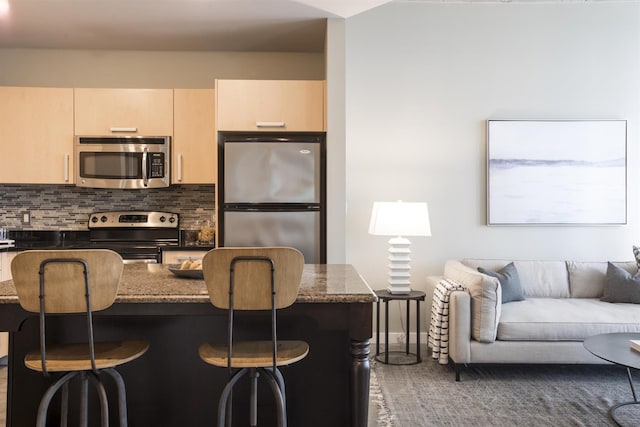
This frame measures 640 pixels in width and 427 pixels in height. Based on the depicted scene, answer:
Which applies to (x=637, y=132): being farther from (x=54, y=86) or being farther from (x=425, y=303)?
(x=54, y=86)

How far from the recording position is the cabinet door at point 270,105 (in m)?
3.77

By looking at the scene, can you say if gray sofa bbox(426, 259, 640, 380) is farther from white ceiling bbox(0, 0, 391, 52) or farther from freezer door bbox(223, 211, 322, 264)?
white ceiling bbox(0, 0, 391, 52)

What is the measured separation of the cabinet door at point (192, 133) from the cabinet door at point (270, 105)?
0.39 meters

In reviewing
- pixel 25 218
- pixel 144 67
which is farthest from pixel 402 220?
pixel 25 218

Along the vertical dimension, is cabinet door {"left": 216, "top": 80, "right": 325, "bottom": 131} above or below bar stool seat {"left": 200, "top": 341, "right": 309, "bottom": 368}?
above

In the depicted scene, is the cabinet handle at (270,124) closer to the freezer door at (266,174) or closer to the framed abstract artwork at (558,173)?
the freezer door at (266,174)

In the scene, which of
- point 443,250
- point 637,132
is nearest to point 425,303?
point 443,250

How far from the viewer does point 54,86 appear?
173 inches

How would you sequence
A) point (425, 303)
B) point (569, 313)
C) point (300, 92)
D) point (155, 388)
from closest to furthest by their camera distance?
point (155, 388), point (569, 313), point (300, 92), point (425, 303)

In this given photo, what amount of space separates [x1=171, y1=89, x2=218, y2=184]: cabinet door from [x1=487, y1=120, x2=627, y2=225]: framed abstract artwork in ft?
7.86

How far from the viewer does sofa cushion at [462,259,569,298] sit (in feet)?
13.2

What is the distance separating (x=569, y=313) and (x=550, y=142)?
159cm

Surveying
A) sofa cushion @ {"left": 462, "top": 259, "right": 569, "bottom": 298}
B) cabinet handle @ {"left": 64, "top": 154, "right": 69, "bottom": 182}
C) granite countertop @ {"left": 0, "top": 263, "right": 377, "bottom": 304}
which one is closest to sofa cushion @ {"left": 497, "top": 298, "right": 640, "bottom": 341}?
sofa cushion @ {"left": 462, "top": 259, "right": 569, "bottom": 298}

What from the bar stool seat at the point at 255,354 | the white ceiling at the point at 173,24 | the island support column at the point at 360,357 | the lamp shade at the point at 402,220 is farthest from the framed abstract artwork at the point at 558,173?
the bar stool seat at the point at 255,354
